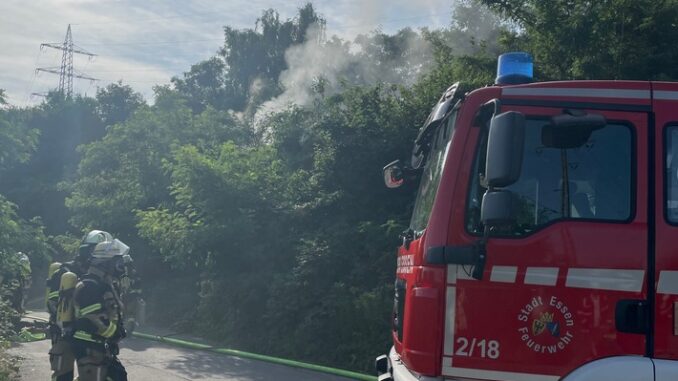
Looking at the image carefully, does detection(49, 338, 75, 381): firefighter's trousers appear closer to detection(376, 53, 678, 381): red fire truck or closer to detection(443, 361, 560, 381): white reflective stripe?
detection(376, 53, 678, 381): red fire truck

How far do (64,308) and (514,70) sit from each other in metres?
4.07

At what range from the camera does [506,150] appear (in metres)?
3.35

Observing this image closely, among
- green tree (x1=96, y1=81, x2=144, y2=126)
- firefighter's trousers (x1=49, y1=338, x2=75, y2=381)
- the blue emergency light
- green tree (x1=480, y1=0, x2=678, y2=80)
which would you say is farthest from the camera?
green tree (x1=96, y1=81, x2=144, y2=126)

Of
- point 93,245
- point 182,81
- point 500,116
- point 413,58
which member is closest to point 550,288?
point 500,116

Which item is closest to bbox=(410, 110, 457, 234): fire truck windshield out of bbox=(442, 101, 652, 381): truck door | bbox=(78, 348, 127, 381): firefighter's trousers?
bbox=(442, 101, 652, 381): truck door

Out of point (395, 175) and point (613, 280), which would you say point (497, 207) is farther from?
point (395, 175)

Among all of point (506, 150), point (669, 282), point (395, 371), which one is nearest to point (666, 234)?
point (669, 282)

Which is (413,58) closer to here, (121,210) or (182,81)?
(121,210)

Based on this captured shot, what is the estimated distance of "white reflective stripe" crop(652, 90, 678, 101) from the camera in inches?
144

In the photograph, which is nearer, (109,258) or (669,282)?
(669,282)

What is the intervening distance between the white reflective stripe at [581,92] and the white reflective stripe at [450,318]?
1.12 m

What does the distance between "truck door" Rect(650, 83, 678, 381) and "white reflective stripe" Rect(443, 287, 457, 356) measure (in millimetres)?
970

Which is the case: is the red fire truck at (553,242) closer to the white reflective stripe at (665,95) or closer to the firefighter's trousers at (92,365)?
the white reflective stripe at (665,95)


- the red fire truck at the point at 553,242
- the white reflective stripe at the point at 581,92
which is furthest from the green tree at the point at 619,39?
the red fire truck at the point at 553,242
